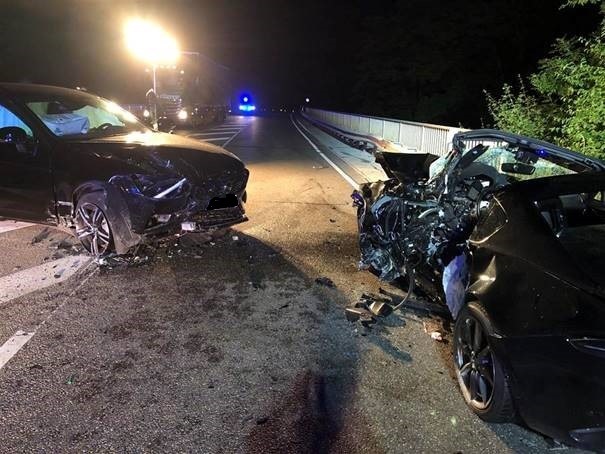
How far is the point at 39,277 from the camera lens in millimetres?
5367

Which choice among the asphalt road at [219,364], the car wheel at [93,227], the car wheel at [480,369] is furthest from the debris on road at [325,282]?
the car wheel at [93,227]

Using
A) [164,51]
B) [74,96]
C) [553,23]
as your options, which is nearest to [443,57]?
[553,23]

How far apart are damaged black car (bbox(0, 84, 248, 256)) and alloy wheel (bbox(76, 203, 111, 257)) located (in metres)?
0.01

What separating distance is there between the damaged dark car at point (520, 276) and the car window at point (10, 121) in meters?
4.45

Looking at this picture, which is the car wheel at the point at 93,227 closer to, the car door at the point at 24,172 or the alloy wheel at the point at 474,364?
the car door at the point at 24,172

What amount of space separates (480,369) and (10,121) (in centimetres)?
597

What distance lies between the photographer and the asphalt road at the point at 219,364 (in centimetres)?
291

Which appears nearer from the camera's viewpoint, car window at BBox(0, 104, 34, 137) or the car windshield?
car window at BBox(0, 104, 34, 137)

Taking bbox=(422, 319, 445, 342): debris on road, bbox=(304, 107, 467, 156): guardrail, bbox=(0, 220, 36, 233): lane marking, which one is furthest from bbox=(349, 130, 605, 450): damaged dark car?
bbox=(304, 107, 467, 156): guardrail

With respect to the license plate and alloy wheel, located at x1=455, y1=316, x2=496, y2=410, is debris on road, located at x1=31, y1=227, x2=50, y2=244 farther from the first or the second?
alloy wheel, located at x1=455, y1=316, x2=496, y2=410

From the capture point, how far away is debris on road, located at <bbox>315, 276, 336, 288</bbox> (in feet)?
17.6

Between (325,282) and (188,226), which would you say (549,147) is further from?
(188,226)

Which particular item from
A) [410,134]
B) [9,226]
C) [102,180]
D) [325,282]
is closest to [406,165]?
[325,282]

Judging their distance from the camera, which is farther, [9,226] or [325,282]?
[9,226]
